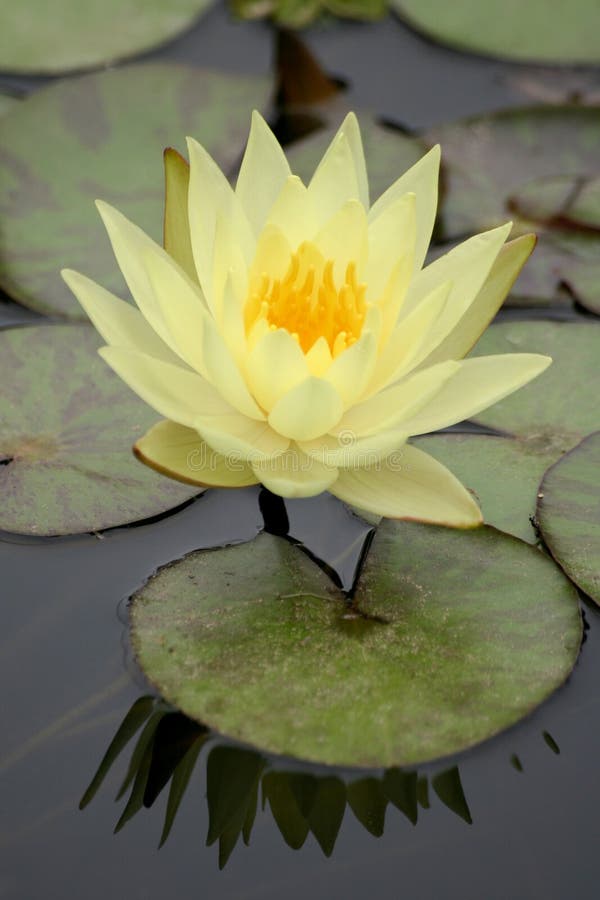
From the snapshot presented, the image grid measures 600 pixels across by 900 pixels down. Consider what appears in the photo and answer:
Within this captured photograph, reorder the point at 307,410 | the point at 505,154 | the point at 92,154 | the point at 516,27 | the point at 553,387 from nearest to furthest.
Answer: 1. the point at 307,410
2. the point at 553,387
3. the point at 92,154
4. the point at 505,154
5. the point at 516,27

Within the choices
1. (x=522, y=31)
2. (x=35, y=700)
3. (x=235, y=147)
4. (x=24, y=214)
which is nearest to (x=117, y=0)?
(x=235, y=147)

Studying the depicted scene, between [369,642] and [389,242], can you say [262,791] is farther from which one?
[389,242]

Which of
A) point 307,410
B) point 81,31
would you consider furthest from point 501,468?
point 81,31

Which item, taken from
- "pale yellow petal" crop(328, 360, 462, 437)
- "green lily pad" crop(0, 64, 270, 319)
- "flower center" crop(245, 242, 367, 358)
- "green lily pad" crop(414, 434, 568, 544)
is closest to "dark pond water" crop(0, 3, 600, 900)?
"green lily pad" crop(414, 434, 568, 544)

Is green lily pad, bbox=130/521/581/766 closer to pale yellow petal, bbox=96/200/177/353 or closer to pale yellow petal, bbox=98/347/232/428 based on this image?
pale yellow petal, bbox=98/347/232/428

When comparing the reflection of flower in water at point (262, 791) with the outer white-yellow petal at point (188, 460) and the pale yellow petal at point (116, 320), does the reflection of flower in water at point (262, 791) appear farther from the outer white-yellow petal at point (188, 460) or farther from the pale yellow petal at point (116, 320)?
the pale yellow petal at point (116, 320)

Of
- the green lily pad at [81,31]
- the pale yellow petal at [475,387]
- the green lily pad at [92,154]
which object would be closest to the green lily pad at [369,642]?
the pale yellow petal at [475,387]

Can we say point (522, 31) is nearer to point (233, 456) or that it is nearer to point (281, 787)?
point (233, 456)
